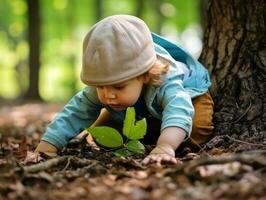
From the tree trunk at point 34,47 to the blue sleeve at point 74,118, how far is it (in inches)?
332

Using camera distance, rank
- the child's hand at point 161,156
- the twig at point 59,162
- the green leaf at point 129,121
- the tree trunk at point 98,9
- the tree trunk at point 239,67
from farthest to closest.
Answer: the tree trunk at point 98,9, the tree trunk at point 239,67, the green leaf at point 129,121, the child's hand at point 161,156, the twig at point 59,162

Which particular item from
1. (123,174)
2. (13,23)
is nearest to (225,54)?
(123,174)

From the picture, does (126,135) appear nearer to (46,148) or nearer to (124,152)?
(124,152)

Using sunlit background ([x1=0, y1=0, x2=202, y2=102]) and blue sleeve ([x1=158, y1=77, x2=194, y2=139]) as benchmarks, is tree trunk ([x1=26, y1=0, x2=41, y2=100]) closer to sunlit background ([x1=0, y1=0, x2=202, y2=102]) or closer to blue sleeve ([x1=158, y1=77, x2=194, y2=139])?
sunlit background ([x1=0, y1=0, x2=202, y2=102])

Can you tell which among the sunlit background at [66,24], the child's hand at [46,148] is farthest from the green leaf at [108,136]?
the sunlit background at [66,24]

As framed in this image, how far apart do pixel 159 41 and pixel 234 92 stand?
0.63 m

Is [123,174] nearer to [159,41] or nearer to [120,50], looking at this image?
[120,50]

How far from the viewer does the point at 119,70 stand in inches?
119

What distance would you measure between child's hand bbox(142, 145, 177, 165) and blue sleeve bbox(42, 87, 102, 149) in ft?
2.61

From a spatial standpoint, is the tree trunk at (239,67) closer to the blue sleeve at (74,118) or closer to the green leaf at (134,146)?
the green leaf at (134,146)

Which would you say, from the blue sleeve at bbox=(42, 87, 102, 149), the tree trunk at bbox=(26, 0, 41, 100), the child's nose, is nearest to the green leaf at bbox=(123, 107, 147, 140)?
the child's nose

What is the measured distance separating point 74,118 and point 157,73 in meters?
0.77

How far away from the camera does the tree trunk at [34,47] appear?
11.7 metres

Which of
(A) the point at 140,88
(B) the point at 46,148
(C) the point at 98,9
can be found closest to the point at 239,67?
(A) the point at 140,88
